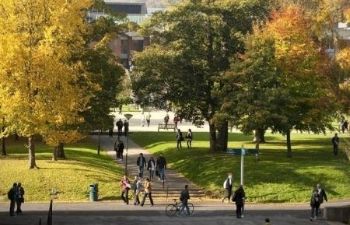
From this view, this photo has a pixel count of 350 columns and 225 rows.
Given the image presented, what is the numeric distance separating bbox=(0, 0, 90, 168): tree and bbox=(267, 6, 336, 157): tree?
11496 mm

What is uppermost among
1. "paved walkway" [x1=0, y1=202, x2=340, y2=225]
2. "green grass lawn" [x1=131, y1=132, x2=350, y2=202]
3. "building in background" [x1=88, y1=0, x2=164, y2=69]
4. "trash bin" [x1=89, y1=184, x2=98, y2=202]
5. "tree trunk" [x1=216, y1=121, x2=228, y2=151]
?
"building in background" [x1=88, y1=0, x2=164, y2=69]

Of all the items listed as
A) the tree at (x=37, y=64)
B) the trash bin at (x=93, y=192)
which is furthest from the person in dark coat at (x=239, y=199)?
the tree at (x=37, y=64)

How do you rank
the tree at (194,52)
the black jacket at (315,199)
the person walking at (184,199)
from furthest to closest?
1. the tree at (194,52)
2. the person walking at (184,199)
3. the black jacket at (315,199)

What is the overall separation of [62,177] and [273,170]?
11.3 m

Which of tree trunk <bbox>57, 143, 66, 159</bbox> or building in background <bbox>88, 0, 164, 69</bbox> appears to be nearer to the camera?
tree trunk <bbox>57, 143, 66, 159</bbox>

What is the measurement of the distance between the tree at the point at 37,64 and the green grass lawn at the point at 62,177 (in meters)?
2.16

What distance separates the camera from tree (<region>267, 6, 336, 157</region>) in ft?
115

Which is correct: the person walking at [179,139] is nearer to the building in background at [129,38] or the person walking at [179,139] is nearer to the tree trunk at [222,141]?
the tree trunk at [222,141]

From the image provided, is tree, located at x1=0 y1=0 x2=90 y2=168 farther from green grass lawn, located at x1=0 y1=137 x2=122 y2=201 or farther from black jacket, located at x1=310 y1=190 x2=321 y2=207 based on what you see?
black jacket, located at x1=310 y1=190 x2=321 y2=207

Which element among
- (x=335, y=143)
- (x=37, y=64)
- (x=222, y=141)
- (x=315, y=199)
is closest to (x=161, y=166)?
(x=37, y=64)

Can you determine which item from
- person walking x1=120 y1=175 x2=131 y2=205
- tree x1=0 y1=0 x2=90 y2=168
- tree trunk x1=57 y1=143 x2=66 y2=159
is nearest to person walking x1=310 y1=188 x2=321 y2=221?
person walking x1=120 y1=175 x2=131 y2=205

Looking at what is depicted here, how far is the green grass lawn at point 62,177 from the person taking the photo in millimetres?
30000

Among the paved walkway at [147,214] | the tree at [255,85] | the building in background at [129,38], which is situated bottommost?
the paved walkway at [147,214]

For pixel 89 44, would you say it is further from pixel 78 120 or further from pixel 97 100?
pixel 78 120
